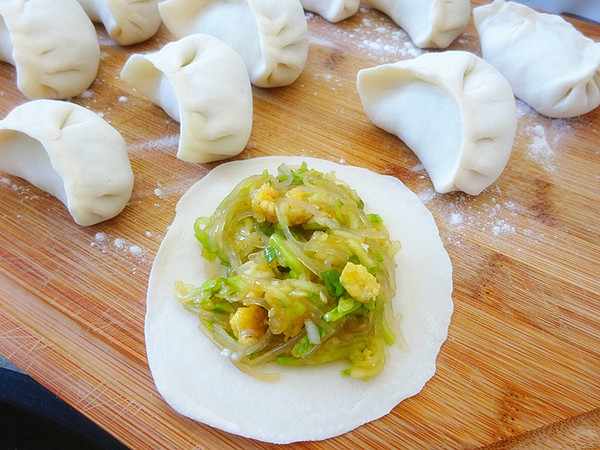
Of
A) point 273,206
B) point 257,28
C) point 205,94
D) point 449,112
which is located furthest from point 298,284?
point 257,28

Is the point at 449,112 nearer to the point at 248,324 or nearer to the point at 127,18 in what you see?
the point at 248,324

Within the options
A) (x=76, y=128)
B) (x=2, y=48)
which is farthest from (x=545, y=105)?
(x=2, y=48)

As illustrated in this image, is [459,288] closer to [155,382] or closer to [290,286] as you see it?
[290,286]

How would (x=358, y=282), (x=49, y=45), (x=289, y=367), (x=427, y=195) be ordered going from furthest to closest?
1. (x=49, y=45)
2. (x=427, y=195)
3. (x=289, y=367)
4. (x=358, y=282)

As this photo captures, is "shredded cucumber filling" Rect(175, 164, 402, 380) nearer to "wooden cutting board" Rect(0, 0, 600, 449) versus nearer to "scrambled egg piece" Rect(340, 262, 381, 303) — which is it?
"scrambled egg piece" Rect(340, 262, 381, 303)

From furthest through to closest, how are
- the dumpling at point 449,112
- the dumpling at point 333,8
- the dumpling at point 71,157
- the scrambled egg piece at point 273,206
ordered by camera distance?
1. the dumpling at point 333,8
2. the dumpling at point 449,112
3. the dumpling at point 71,157
4. the scrambled egg piece at point 273,206

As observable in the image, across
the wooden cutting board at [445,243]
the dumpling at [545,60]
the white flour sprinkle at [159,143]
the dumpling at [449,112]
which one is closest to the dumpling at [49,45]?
the wooden cutting board at [445,243]

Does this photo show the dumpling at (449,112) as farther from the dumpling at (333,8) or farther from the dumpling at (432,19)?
the dumpling at (333,8)
